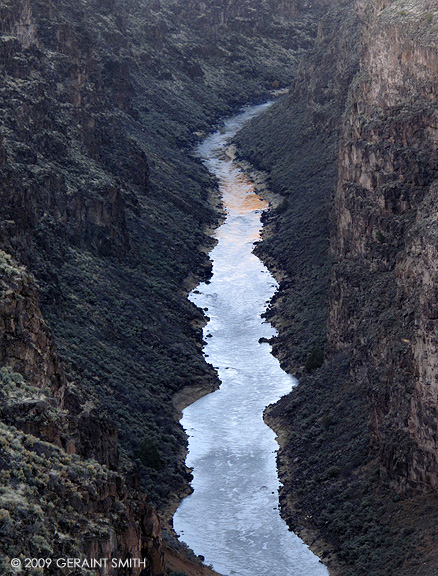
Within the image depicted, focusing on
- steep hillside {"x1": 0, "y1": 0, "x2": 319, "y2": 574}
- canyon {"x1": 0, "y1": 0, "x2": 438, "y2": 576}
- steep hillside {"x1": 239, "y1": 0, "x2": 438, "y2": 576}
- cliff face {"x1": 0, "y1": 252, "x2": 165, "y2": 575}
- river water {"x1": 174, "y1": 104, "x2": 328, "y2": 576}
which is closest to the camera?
cliff face {"x1": 0, "y1": 252, "x2": 165, "y2": 575}

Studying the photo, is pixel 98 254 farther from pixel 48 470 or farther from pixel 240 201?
pixel 48 470

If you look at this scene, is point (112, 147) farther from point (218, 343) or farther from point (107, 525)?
point (107, 525)

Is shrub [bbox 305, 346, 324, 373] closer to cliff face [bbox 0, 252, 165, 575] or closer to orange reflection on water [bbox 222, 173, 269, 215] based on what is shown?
cliff face [bbox 0, 252, 165, 575]

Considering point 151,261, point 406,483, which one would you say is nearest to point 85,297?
point 151,261

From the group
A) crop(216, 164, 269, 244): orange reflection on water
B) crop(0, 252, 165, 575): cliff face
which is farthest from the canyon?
crop(216, 164, 269, 244): orange reflection on water

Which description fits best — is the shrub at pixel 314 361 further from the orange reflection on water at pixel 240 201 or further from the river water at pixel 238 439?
the orange reflection on water at pixel 240 201
